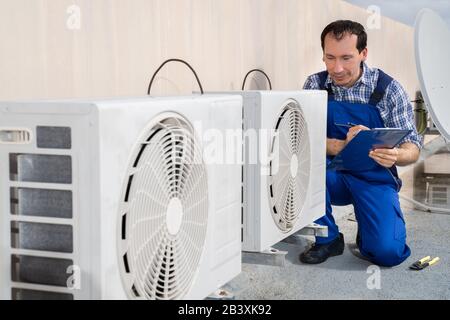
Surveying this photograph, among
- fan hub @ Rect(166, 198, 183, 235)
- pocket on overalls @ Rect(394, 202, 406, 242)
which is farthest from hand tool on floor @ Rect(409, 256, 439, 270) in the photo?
fan hub @ Rect(166, 198, 183, 235)

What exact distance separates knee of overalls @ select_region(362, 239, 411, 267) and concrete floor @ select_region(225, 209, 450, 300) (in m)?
0.04

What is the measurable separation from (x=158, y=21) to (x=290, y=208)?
83cm

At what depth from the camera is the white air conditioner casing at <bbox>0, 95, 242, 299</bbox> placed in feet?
4.15

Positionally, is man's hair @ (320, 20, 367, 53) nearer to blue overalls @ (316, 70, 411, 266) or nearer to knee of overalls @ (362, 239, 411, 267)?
blue overalls @ (316, 70, 411, 266)

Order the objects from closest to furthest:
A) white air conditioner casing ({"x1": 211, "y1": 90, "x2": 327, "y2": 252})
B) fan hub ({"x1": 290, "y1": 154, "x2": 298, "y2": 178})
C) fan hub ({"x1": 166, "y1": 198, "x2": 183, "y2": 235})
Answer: fan hub ({"x1": 166, "y1": 198, "x2": 183, "y2": 235}) < white air conditioner casing ({"x1": 211, "y1": 90, "x2": 327, "y2": 252}) < fan hub ({"x1": 290, "y1": 154, "x2": 298, "y2": 178})

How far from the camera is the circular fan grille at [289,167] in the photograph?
2189 mm

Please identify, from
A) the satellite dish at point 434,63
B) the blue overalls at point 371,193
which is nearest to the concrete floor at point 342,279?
the blue overalls at point 371,193

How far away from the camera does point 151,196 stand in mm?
1386

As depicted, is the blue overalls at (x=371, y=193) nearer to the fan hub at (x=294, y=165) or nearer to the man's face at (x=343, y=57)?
the man's face at (x=343, y=57)

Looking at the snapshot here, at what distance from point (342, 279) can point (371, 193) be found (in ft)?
1.68

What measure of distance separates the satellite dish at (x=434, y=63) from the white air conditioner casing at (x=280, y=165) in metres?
1.03

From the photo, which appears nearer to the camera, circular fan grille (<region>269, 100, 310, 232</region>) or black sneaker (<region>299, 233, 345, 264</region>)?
circular fan grille (<region>269, 100, 310, 232</region>)

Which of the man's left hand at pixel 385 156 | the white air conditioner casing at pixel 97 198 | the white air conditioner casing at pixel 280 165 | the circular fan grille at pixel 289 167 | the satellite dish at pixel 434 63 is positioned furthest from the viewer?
the satellite dish at pixel 434 63

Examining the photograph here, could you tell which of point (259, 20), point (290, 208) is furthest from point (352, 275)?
point (259, 20)
